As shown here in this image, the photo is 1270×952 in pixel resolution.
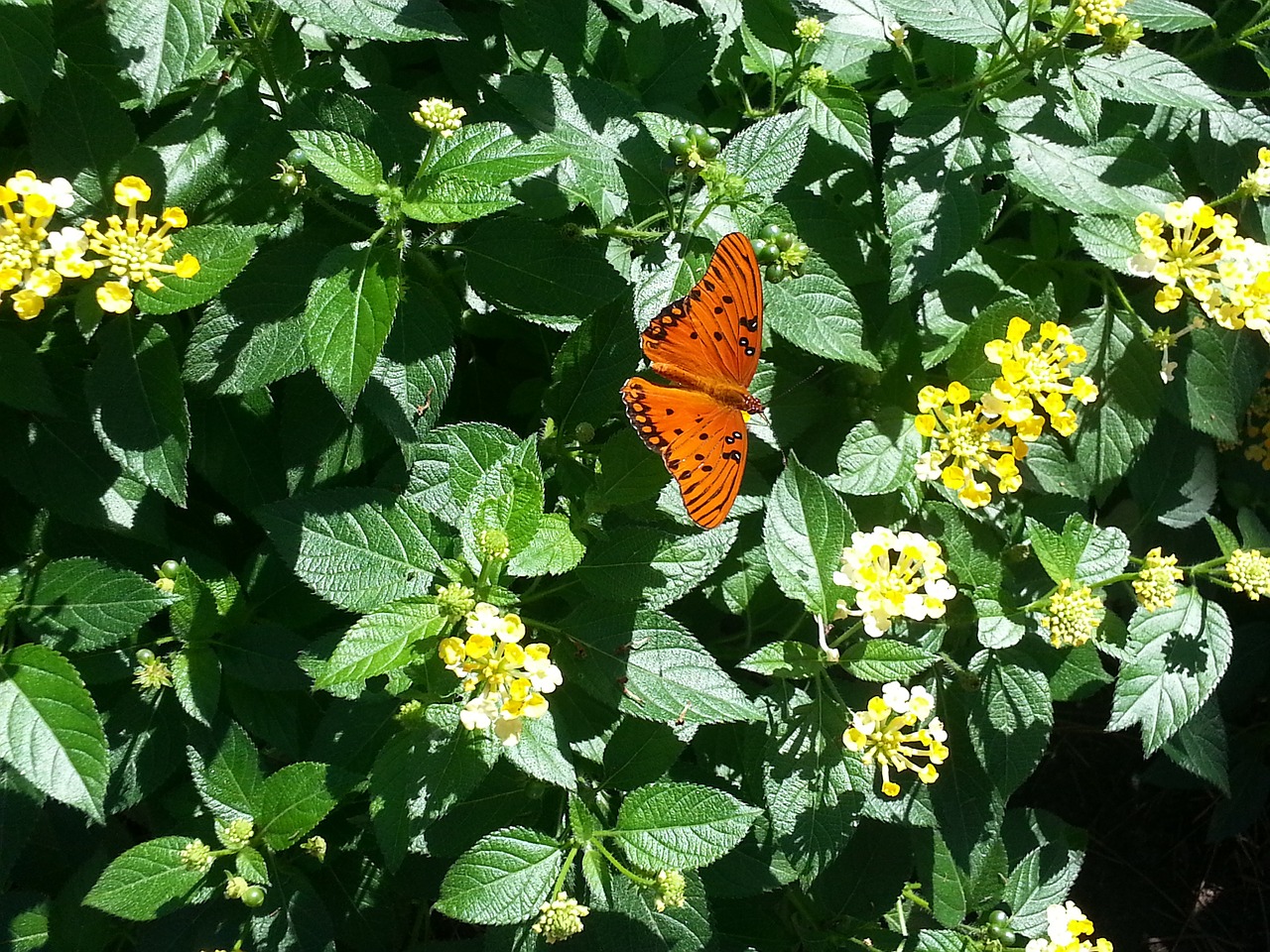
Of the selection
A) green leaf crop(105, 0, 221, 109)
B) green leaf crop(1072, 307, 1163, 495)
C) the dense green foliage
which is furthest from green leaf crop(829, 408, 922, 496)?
green leaf crop(105, 0, 221, 109)

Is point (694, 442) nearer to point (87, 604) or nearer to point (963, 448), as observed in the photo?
point (963, 448)

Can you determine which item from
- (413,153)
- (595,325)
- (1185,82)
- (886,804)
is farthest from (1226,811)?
(413,153)

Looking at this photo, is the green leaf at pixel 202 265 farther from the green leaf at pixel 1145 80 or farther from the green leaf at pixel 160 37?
the green leaf at pixel 1145 80

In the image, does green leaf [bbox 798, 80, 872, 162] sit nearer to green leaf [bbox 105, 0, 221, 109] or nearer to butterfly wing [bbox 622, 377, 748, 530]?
butterfly wing [bbox 622, 377, 748, 530]

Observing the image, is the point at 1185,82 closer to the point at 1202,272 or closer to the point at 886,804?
the point at 1202,272

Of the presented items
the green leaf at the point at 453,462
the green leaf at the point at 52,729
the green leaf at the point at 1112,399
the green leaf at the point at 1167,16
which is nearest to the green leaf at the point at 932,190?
the green leaf at the point at 1167,16
